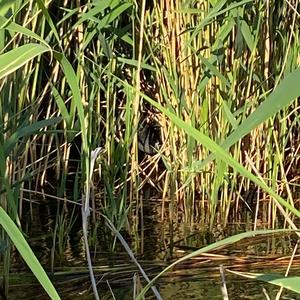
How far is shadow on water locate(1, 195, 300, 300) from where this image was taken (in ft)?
5.79

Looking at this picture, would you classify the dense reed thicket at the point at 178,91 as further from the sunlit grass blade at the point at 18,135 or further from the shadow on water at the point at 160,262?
the sunlit grass blade at the point at 18,135

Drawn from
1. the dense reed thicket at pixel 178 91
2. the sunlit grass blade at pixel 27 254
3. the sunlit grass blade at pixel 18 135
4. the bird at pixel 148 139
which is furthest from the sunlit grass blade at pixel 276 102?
the bird at pixel 148 139

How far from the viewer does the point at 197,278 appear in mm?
1851

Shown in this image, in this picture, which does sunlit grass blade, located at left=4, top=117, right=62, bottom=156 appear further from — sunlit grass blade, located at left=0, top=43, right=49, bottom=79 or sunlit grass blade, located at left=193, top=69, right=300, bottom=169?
sunlit grass blade, located at left=193, top=69, right=300, bottom=169

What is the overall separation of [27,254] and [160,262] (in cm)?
115

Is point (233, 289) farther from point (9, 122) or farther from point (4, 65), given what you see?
point (4, 65)

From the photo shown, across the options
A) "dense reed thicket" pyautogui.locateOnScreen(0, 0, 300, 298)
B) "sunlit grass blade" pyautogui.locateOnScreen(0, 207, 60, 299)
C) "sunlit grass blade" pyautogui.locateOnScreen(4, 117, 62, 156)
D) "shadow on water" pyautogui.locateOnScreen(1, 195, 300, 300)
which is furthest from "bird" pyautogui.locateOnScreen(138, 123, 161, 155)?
"sunlit grass blade" pyautogui.locateOnScreen(0, 207, 60, 299)

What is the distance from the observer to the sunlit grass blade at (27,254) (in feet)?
2.86

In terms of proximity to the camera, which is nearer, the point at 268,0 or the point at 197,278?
the point at 197,278

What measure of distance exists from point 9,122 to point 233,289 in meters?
0.60

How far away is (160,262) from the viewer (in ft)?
6.55

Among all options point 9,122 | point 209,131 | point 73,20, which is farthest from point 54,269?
point 73,20

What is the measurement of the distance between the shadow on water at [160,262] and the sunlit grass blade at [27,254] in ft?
2.16

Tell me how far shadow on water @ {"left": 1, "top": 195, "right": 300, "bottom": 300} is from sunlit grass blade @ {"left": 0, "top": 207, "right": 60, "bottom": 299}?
659 mm
